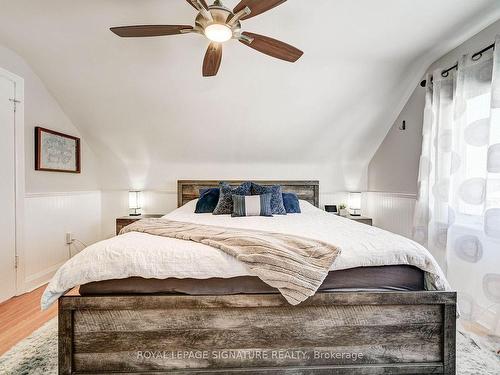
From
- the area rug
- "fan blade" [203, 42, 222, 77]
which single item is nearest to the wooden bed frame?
the area rug

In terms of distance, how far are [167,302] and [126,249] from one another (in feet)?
1.15

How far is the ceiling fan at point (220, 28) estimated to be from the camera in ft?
5.00

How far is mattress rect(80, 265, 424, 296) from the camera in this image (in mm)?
1354

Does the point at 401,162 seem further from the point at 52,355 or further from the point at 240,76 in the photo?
the point at 52,355

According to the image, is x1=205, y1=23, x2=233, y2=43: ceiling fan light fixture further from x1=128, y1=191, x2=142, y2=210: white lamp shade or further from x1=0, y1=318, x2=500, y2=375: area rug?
x1=128, y1=191, x2=142, y2=210: white lamp shade

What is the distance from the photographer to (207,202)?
321 centimetres

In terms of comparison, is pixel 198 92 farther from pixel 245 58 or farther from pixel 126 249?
pixel 126 249

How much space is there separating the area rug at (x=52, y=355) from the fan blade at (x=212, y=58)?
2.23 metres

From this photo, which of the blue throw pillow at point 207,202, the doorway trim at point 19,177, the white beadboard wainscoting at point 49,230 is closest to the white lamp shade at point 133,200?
the white beadboard wainscoting at point 49,230

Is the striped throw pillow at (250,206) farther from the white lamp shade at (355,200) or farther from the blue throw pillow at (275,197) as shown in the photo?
the white lamp shade at (355,200)

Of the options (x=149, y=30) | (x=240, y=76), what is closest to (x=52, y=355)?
(x=149, y=30)

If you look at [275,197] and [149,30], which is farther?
[275,197]

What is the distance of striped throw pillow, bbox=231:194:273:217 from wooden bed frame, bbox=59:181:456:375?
155cm

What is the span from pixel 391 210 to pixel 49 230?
4078 millimetres
